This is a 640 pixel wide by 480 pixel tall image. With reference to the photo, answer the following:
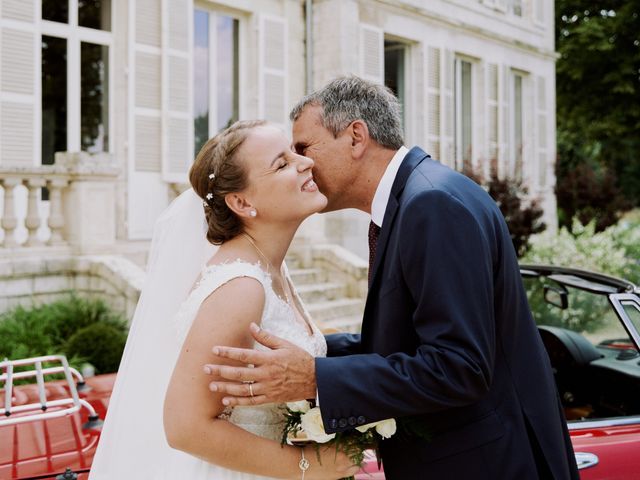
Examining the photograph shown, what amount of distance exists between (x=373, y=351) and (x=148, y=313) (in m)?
0.79

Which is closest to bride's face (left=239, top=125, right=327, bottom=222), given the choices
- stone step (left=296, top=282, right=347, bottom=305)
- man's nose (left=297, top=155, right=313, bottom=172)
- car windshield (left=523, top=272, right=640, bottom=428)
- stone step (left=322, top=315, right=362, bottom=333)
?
man's nose (left=297, top=155, right=313, bottom=172)

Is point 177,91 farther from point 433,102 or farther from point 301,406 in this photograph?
point 301,406

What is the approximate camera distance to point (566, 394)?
382 centimetres

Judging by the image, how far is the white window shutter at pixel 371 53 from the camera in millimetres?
12438

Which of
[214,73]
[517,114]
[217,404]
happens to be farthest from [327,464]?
[517,114]

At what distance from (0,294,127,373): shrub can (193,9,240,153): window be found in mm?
4133

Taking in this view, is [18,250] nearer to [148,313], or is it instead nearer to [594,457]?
[148,313]

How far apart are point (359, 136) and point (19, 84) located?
7188 millimetres

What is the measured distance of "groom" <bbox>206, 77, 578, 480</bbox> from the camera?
5.72ft

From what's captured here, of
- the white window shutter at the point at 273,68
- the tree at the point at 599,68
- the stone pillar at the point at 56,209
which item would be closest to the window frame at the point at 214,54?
the white window shutter at the point at 273,68

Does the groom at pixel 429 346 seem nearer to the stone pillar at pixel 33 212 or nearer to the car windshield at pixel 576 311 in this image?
the car windshield at pixel 576 311

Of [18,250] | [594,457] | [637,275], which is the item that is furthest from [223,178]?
[637,275]

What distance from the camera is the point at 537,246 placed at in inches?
480

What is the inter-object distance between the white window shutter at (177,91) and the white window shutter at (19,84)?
185cm
